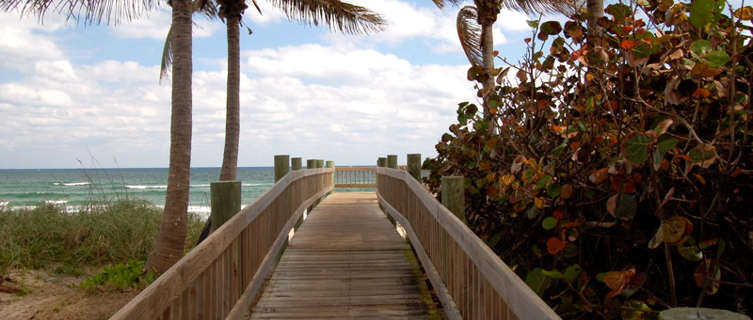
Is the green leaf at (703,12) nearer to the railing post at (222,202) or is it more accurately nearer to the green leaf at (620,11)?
the green leaf at (620,11)

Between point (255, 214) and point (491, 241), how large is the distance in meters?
2.08

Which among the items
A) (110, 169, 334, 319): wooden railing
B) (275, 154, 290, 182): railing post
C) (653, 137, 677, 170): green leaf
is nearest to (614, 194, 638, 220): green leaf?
(653, 137, 677, 170): green leaf

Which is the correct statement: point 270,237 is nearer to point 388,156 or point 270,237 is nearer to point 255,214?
point 255,214

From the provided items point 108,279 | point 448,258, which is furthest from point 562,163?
point 108,279

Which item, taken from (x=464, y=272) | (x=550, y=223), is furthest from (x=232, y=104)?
(x=550, y=223)

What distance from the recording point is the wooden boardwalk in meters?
4.80

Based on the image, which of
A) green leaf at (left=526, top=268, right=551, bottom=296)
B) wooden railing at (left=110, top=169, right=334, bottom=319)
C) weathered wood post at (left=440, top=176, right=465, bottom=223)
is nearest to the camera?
wooden railing at (left=110, top=169, right=334, bottom=319)

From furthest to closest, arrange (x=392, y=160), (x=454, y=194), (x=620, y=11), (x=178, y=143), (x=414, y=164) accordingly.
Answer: (x=392, y=160) < (x=178, y=143) < (x=414, y=164) < (x=454, y=194) < (x=620, y=11)

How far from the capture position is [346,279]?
5.83 metres

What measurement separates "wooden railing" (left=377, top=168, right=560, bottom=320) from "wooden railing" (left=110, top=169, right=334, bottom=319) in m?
1.49

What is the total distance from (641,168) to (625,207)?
23 centimetres

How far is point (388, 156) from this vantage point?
35.1ft

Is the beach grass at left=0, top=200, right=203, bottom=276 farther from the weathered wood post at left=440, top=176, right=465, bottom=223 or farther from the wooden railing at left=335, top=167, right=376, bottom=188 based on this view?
the wooden railing at left=335, top=167, right=376, bottom=188

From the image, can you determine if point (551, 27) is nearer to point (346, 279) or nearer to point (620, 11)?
point (620, 11)
